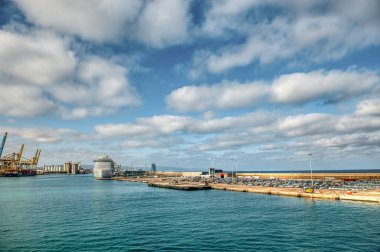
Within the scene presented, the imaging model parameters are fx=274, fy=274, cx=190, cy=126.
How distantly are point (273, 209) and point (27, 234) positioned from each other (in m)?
57.1

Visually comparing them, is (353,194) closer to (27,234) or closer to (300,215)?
(300,215)

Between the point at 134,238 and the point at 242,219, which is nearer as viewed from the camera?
the point at 134,238

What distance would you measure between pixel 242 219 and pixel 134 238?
25896 millimetres

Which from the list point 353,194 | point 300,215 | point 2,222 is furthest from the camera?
point 353,194

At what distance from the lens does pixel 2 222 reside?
6034cm

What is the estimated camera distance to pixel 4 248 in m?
41.3

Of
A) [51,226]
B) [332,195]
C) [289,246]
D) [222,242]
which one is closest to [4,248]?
[51,226]

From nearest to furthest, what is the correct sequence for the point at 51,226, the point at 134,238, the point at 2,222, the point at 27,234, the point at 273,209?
1. the point at 134,238
2. the point at 27,234
3. the point at 51,226
4. the point at 2,222
5. the point at 273,209

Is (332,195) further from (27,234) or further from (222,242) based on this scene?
(27,234)

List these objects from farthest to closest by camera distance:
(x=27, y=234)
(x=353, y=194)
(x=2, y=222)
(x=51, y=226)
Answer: (x=353, y=194) < (x=2, y=222) < (x=51, y=226) < (x=27, y=234)

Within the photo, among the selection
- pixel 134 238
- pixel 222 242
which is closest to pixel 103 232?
pixel 134 238

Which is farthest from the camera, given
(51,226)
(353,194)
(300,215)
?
(353,194)

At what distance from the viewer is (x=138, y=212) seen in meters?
73.9

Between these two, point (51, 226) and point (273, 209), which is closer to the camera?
point (51, 226)
